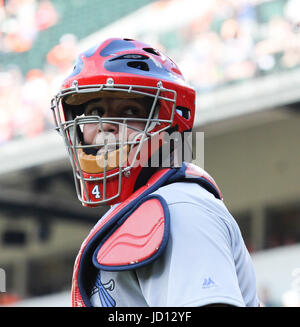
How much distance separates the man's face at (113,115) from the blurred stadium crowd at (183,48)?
6.30m

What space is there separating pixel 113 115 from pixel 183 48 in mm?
7663

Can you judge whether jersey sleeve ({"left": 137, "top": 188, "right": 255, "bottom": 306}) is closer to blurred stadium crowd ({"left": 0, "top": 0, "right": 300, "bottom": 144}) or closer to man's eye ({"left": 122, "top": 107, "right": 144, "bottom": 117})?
man's eye ({"left": 122, "top": 107, "right": 144, "bottom": 117})

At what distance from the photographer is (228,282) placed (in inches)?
Result: 60.5

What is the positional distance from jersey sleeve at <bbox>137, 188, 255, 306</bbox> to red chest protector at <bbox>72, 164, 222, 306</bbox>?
3cm

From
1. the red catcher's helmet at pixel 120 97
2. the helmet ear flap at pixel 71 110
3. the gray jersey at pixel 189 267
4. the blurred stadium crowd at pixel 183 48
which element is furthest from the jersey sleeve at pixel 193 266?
the blurred stadium crowd at pixel 183 48

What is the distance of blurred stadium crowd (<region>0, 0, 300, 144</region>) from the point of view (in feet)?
27.5

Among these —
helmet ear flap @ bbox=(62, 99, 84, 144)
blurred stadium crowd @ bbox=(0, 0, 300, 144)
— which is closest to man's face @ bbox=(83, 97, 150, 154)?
helmet ear flap @ bbox=(62, 99, 84, 144)

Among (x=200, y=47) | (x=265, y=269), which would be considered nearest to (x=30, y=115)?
(x=200, y=47)

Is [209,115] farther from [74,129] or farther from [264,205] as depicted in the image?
[74,129]

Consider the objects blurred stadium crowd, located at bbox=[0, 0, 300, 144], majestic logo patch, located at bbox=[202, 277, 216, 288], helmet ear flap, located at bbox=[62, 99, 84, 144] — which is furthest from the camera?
blurred stadium crowd, located at bbox=[0, 0, 300, 144]

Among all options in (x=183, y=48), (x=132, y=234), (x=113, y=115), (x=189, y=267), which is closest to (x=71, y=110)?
(x=113, y=115)

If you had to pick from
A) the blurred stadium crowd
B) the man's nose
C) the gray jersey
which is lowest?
the blurred stadium crowd

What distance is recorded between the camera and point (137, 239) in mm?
1638

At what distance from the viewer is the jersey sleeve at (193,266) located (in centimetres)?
152
